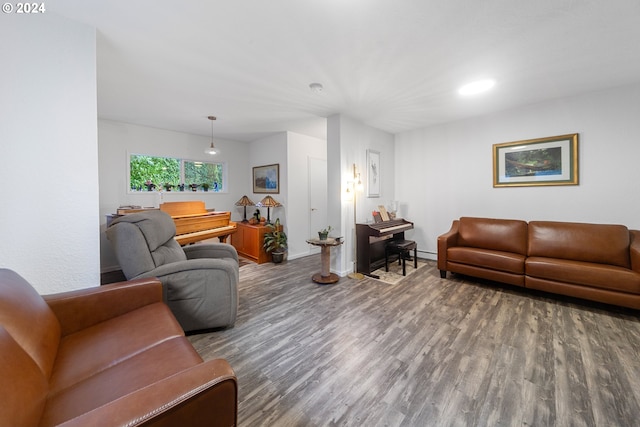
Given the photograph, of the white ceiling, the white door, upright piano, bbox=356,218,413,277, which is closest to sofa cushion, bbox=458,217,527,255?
upright piano, bbox=356,218,413,277

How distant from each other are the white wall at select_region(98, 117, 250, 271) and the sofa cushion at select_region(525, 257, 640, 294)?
4966mm

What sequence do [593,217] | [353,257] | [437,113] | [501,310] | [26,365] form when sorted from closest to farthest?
1. [26,365]
2. [501,310]
3. [593,217]
4. [437,113]
5. [353,257]

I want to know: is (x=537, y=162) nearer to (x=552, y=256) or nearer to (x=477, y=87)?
(x=552, y=256)

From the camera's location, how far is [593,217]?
121 inches

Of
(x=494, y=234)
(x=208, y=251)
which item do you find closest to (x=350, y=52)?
(x=208, y=251)

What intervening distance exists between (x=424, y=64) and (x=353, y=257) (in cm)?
268

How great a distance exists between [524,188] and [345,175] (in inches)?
102

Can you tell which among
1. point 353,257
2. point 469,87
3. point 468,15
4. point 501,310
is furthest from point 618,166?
point 353,257

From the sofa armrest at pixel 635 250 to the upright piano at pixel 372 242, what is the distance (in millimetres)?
2388

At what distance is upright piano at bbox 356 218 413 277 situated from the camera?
11.9 ft

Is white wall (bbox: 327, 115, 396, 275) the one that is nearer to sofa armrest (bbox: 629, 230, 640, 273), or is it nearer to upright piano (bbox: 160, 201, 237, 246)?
upright piano (bbox: 160, 201, 237, 246)

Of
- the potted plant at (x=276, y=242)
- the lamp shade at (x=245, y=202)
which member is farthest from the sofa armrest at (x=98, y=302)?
the lamp shade at (x=245, y=202)

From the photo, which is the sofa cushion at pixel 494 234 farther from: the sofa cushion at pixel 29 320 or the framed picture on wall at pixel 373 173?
the sofa cushion at pixel 29 320

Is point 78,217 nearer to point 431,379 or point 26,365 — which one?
point 26,365
